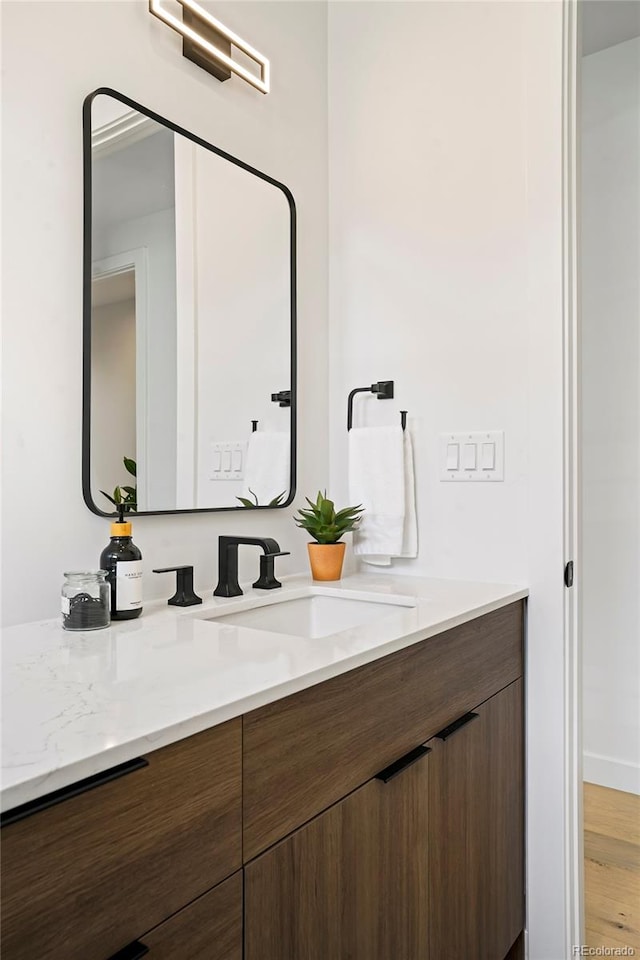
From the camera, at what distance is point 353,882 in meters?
0.96

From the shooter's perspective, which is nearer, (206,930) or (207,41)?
(206,930)

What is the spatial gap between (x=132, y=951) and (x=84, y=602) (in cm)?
55

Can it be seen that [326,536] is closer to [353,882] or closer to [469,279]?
[469,279]

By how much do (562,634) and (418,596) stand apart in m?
0.36

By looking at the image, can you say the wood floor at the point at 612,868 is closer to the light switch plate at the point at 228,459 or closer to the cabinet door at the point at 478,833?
the cabinet door at the point at 478,833

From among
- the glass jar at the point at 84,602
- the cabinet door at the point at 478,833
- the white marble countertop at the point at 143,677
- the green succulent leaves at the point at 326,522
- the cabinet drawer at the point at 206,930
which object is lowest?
the cabinet door at the point at 478,833

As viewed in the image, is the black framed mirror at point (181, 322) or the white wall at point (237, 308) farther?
the white wall at point (237, 308)

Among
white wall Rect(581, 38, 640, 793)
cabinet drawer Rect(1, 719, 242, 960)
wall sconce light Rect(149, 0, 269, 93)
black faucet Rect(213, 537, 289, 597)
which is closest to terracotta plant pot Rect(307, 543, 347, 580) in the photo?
black faucet Rect(213, 537, 289, 597)

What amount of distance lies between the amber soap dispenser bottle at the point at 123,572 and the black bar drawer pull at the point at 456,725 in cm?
59

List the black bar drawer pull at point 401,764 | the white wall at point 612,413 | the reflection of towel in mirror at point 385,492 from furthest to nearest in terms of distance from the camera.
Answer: the white wall at point 612,413 < the reflection of towel in mirror at point 385,492 < the black bar drawer pull at point 401,764

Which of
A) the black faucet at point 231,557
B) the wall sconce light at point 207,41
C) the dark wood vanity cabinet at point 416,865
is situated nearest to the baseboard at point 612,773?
the dark wood vanity cabinet at point 416,865

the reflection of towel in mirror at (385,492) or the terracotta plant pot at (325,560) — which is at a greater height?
the reflection of towel in mirror at (385,492)

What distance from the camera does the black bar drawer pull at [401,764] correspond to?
1.04 meters

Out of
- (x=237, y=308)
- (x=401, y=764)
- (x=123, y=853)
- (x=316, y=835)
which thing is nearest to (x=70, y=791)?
(x=123, y=853)
